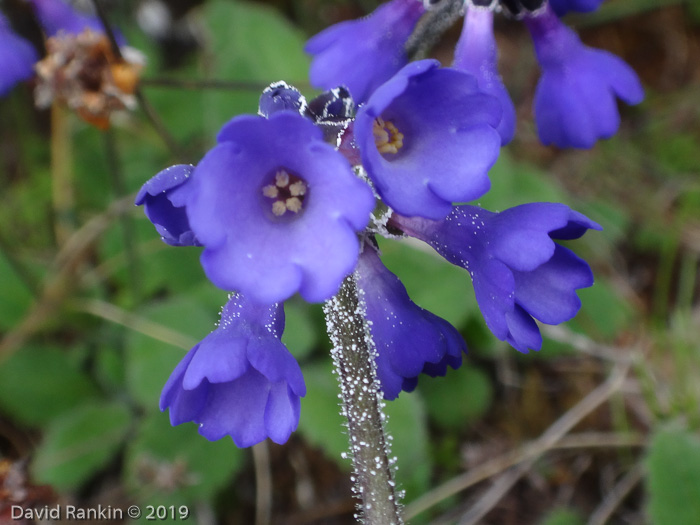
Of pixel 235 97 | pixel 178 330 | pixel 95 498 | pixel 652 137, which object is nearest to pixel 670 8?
pixel 652 137

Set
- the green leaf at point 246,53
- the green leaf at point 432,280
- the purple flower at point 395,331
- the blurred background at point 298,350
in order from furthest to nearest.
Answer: the green leaf at point 246,53, the green leaf at point 432,280, the blurred background at point 298,350, the purple flower at point 395,331

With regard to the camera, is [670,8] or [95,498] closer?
[95,498]

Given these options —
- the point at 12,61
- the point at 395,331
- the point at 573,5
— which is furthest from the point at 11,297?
the point at 573,5

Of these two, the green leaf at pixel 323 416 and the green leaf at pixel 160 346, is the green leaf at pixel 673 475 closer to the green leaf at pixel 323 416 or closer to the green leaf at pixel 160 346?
the green leaf at pixel 323 416

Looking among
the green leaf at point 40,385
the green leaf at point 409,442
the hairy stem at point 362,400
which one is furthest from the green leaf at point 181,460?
the hairy stem at point 362,400

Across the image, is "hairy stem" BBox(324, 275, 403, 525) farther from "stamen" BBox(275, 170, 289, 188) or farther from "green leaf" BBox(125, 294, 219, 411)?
"green leaf" BBox(125, 294, 219, 411)

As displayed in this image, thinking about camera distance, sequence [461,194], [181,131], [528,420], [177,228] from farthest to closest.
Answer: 1. [181,131]
2. [528,420]
3. [177,228]
4. [461,194]

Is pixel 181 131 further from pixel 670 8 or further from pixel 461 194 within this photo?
pixel 670 8
